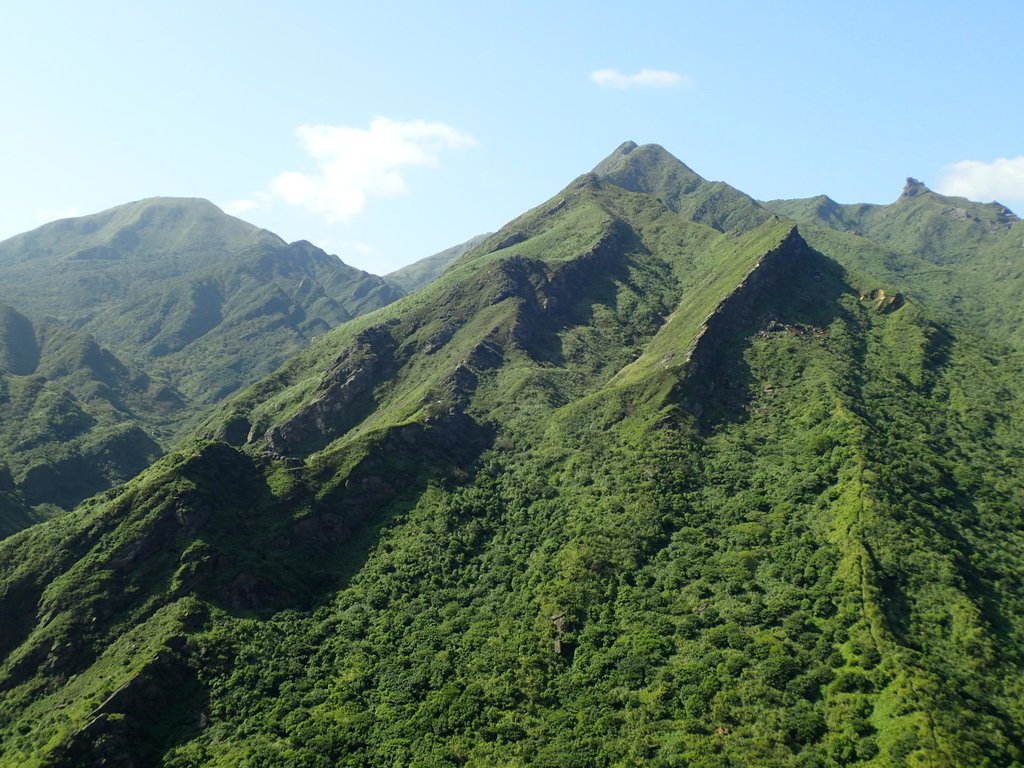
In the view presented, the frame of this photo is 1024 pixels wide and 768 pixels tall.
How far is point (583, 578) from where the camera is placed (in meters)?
86.1

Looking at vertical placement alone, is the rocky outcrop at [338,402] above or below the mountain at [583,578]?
above

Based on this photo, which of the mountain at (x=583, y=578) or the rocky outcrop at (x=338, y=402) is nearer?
the mountain at (x=583, y=578)

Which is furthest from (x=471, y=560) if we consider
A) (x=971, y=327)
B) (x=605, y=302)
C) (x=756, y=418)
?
(x=971, y=327)

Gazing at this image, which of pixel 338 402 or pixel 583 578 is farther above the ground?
pixel 338 402

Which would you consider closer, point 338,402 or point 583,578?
point 583,578

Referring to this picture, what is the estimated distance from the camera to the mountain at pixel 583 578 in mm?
64750

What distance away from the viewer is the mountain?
6475cm

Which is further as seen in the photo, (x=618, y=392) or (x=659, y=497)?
(x=618, y=392)

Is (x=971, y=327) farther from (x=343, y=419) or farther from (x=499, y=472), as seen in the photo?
(x=343, y=419)

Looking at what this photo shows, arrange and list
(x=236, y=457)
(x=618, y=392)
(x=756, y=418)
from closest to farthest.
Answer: (x=236, y=457)
(x=756, y=418)
(x=618, y=392)

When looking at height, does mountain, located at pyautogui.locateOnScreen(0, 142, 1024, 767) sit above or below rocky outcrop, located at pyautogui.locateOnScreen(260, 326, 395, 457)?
below

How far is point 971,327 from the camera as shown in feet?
648

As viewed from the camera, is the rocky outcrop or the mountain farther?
the rocky outcrop

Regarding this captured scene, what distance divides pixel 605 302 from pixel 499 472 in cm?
7608
